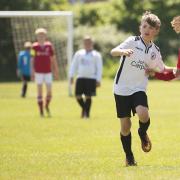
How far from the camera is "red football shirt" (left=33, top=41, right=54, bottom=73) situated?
20.7 metres

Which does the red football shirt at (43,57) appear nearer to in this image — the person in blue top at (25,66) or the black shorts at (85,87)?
the black shorts at (85,87)

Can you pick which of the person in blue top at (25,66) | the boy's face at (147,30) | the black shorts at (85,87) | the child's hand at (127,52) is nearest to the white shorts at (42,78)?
the black shorts at (85,87)

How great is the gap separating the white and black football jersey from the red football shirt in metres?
9.92

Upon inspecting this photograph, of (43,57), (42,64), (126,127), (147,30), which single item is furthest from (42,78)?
(147,30)

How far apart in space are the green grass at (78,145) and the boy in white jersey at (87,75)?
50 centimetres

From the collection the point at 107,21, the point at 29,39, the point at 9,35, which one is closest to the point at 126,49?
the point at 29,39

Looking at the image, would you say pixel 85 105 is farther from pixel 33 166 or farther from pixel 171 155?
pixel 33 166

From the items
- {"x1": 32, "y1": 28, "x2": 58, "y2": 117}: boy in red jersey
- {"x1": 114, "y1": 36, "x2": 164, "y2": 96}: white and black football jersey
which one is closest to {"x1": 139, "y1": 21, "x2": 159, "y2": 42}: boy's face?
{"x1": 114, "y1": 36, "x2": 164, "y2": 96}: white and black football jersey

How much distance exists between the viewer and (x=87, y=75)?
67.4 feet

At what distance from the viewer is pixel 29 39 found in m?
31.9

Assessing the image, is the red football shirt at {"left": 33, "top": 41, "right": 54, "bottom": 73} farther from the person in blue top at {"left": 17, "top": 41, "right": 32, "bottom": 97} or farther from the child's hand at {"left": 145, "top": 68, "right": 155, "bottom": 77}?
the child's hand at {"left": 145, "top": 68, "right": 155, "bottom": 77}

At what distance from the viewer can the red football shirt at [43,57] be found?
20719 mm

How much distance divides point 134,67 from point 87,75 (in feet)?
31.9

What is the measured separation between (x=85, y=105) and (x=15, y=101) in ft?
24.6
